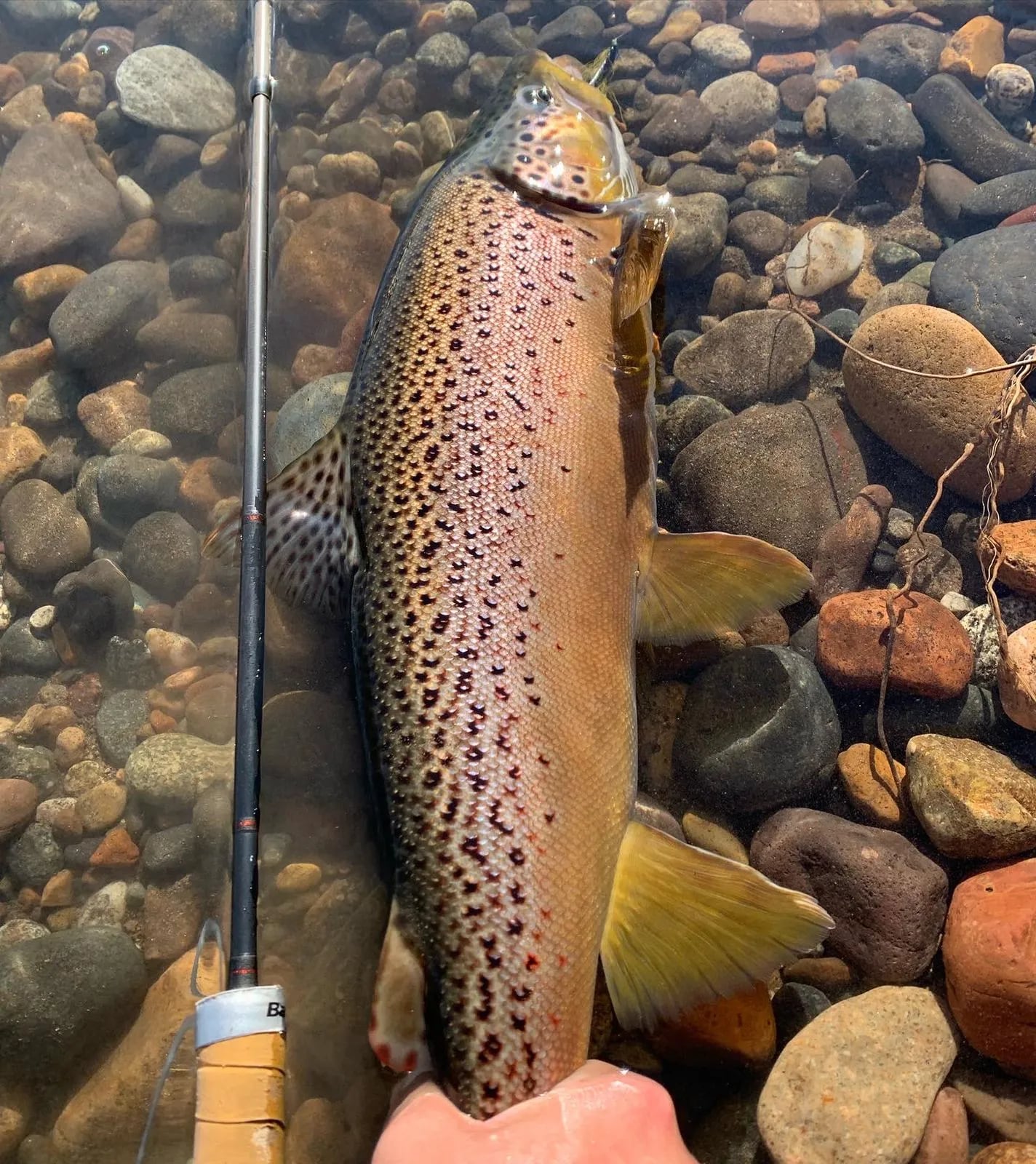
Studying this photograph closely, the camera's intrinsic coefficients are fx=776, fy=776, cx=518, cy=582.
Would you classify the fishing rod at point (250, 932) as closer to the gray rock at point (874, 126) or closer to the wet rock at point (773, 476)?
the wet rock at point (773, 476)

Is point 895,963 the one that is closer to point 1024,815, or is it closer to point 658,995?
point 1024,815

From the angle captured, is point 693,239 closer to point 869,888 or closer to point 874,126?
point 874,126

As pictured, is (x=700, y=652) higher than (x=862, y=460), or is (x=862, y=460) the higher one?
(x=862, y=460)

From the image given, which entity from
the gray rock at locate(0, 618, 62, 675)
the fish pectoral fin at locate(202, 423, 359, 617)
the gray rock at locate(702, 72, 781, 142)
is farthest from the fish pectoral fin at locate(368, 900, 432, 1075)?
the gray rock at locate(702, 72, 781, 142)

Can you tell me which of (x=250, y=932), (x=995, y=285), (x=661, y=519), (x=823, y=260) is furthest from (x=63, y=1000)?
(x=995, y=285)

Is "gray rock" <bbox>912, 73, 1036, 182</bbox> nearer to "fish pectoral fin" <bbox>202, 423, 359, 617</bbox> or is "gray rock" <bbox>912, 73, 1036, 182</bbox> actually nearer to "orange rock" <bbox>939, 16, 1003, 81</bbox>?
"orange rock" <bbox>939, 16, 1003, 81</bbox>

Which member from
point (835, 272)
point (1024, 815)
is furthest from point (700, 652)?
point (835, 272)
